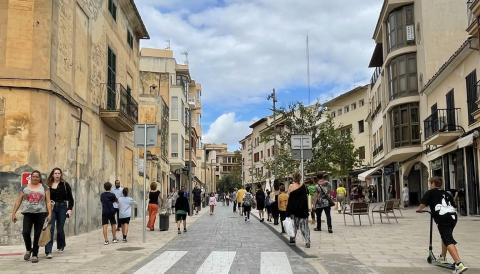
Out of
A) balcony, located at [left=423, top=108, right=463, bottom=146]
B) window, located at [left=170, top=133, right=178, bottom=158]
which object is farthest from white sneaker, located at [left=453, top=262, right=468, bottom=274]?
window, located at [left=170, top=133, right=178, bottom=158]

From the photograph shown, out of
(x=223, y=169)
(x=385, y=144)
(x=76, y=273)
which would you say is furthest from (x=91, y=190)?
(x=223, y=169)

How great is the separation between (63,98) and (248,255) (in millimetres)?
7570

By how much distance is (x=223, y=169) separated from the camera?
154 metres

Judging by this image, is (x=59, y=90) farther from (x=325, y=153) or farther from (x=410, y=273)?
(x=325, y=153)

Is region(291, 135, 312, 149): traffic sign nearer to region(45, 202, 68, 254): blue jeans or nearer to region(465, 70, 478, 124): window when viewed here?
region(45, 202, 68, 254): blue jeans

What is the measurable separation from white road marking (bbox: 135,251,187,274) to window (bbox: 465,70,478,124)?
1534 cm

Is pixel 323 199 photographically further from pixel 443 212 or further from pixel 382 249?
pixel 443 212

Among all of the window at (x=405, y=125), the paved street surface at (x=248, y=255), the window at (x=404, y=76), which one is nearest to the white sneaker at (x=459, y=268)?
the paved street surface at (x=248, y=255)

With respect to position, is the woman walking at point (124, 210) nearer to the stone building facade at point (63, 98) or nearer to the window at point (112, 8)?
the stone building facade at point (63, 98)

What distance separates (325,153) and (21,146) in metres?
16.9

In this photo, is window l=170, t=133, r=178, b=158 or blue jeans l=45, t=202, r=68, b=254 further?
window l=170, t=133, r=178, b=158

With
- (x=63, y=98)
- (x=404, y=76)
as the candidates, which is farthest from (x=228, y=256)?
(x=404, y=76)

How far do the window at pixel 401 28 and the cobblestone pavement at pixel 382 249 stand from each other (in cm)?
1890

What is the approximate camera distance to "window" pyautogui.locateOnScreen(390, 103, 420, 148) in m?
33.5
